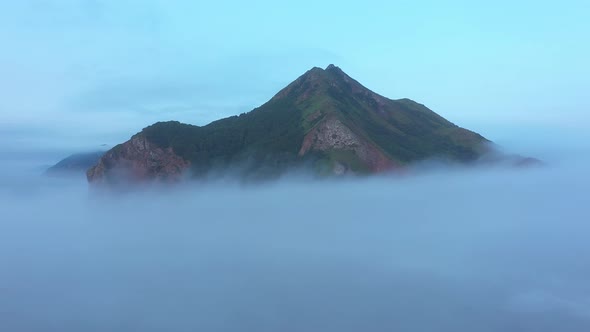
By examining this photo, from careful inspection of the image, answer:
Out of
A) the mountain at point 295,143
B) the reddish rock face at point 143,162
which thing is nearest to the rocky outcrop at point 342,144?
the mountain at point 295,143

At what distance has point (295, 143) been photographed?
537 ft

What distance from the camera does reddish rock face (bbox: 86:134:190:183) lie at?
16650cm

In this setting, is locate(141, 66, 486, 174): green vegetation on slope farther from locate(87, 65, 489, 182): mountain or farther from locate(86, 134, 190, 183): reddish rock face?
locate(86, 134, 190, 183): reddish rock face

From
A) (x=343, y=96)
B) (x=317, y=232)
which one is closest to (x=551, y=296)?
(x=317, y=232)

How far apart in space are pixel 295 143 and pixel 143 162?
44.1 metres

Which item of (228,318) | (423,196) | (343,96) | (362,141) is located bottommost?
(228,318)

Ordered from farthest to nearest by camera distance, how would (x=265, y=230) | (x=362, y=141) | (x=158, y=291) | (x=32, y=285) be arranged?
(x=265, y=230) → (x=362, y=141) → (x=32, y=285) → (x=158, y=291)

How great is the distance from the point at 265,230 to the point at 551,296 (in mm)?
85224

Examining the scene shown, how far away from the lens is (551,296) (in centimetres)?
10406

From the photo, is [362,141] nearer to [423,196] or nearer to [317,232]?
[317,232]

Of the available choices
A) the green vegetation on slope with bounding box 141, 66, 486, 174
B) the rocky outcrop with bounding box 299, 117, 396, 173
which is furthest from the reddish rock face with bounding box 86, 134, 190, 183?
the rocky outcrop with bounding box 299, 117, 396, 173

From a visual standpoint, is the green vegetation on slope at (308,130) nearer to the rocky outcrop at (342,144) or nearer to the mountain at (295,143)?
the mountain at (295,143)

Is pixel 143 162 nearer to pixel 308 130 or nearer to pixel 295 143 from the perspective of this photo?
pixel 295 143

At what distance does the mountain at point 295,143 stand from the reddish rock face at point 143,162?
286 millimetres
